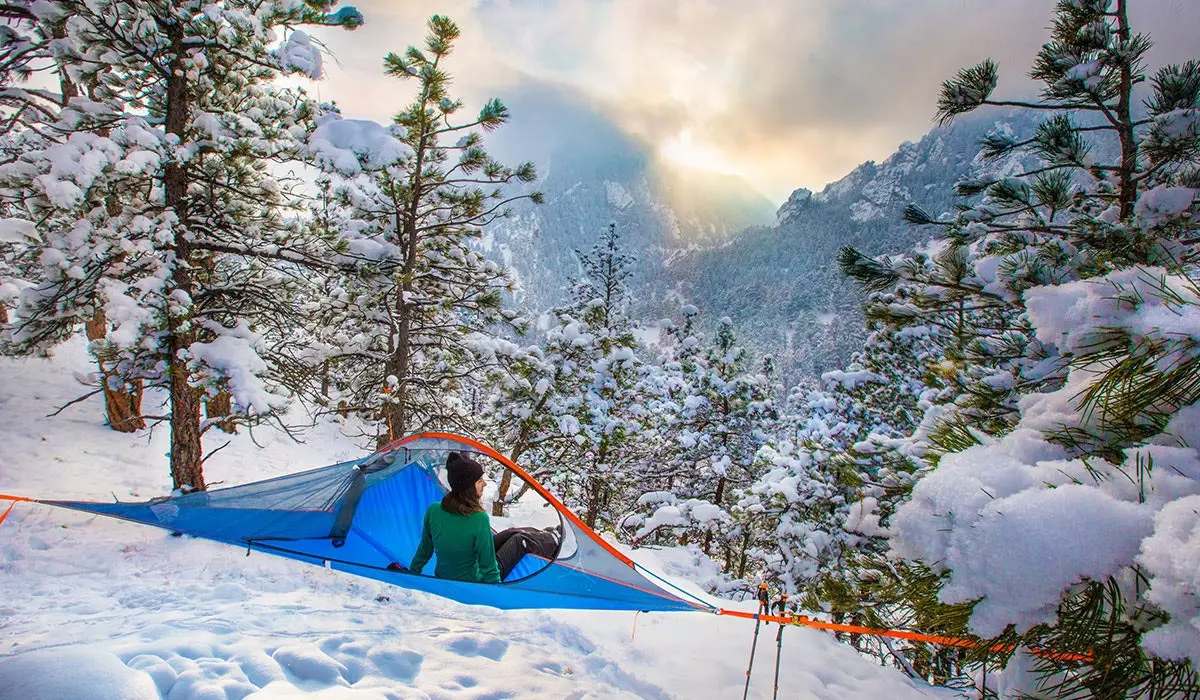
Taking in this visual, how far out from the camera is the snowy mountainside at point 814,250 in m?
A: 80.3

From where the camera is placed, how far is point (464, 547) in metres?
3.49

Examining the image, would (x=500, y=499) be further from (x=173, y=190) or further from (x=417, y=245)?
(x=173, y=190)

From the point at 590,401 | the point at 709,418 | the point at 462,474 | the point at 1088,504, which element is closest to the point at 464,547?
the point at 462,474

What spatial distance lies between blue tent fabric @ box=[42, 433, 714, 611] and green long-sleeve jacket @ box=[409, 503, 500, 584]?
0.40 ft

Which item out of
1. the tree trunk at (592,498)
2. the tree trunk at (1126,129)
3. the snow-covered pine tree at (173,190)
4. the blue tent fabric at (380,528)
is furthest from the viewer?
the tree trunk at (592,498)

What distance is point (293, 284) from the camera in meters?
6.16

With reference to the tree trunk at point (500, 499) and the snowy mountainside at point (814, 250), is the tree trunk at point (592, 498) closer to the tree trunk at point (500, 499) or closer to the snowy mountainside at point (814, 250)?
the tree trunk at point (500, 499)

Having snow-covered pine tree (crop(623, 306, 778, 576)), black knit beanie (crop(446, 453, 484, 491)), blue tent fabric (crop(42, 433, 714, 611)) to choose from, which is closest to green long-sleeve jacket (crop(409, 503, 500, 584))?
blue tent fabric (crop(42, 433, 714, 611))

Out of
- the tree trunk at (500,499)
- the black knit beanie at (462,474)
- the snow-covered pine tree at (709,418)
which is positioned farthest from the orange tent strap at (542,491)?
the snow-covered pine tree at (709,418)

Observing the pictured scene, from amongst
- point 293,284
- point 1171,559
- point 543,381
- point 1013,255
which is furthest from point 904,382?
point 293,284

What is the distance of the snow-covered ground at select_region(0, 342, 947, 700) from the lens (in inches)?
102

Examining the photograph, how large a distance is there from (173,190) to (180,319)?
5.39 feet

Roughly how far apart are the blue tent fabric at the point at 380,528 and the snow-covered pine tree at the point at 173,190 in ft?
4.14

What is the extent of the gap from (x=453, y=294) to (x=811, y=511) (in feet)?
25.4
